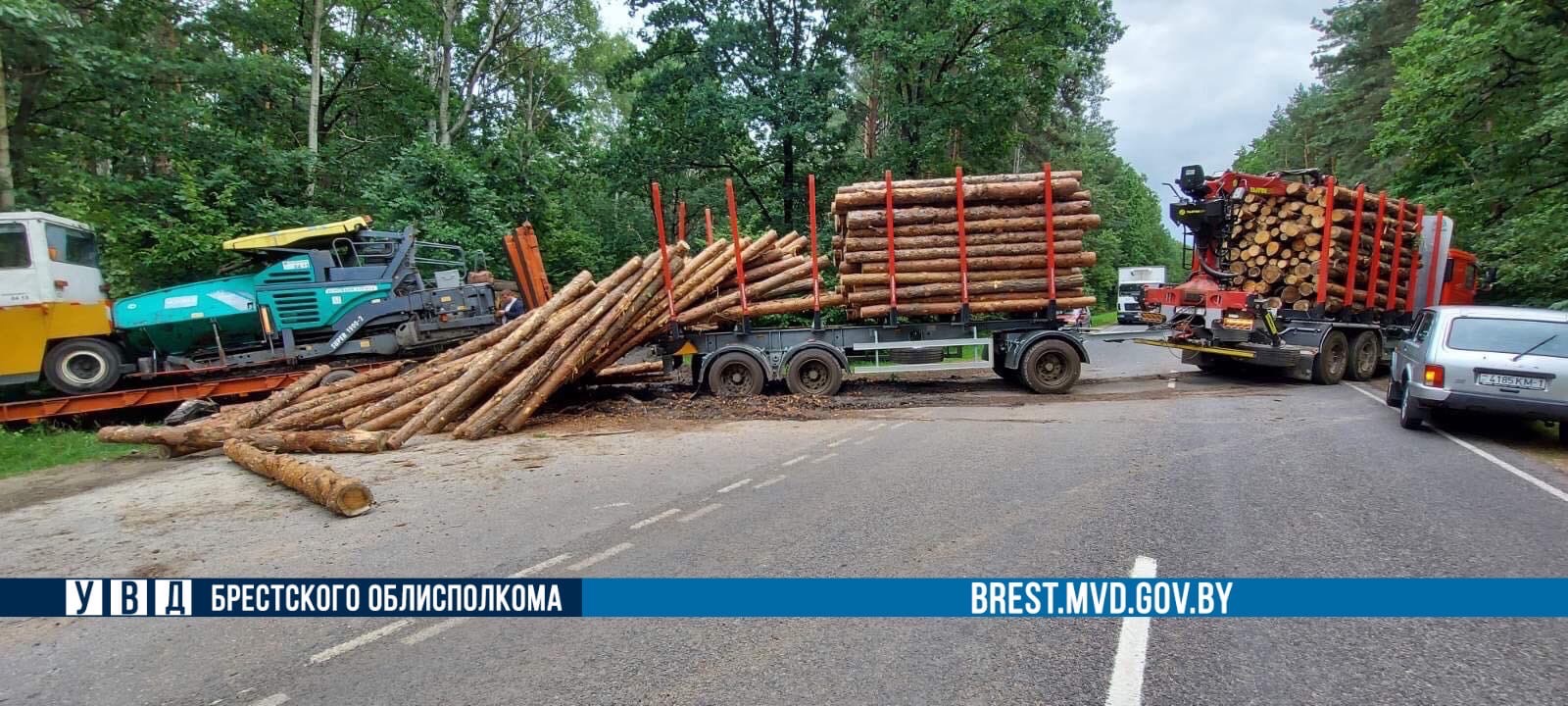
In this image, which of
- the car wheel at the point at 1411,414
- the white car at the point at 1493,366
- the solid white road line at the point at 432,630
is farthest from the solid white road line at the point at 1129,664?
the car wheel at the point at 1411,414

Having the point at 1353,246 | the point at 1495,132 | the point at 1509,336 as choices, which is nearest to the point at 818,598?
the point at 1509,336

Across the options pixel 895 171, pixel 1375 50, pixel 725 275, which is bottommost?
pixel 725 275

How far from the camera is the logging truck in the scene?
41.1ft

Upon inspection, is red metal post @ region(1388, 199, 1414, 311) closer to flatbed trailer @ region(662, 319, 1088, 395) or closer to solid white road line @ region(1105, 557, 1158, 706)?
flatbed trailer @ region(662, 319, 1088, 395)

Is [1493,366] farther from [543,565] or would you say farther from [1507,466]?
[543,565]

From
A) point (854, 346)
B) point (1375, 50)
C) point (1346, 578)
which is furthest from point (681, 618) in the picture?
point (1375, 50)

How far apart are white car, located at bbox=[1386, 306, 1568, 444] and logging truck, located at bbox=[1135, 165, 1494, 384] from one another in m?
4.26

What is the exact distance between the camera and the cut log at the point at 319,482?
18.8 feet

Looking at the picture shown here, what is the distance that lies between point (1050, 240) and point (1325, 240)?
522cm

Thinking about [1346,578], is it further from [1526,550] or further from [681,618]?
[681,618]

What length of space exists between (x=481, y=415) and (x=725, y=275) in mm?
4646

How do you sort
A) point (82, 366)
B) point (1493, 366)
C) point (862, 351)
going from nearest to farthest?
point (1493, 366) → point (82, 366) → point (862, 351)

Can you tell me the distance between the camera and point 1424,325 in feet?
30.3

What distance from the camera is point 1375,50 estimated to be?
101 ft
